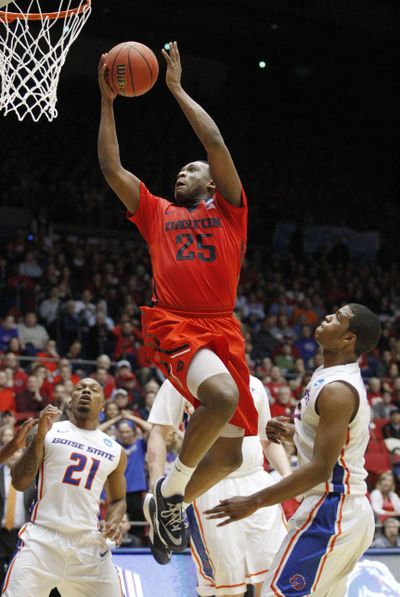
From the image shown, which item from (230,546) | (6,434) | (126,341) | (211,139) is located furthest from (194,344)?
(126,341)

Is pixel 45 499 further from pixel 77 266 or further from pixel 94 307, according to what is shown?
pixel 77 266

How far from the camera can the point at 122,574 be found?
6.99 metres

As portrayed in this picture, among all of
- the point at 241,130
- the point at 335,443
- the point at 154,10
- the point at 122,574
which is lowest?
the point at 122,574

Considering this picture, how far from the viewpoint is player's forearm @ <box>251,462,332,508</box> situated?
4.61m

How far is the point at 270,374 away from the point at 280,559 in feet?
28.9

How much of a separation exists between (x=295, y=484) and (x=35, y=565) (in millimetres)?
2149

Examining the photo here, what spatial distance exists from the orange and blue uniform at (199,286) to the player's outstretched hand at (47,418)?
50.4 inches

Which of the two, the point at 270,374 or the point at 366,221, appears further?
the point at 366,221

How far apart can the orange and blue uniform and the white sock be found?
0.38 metres

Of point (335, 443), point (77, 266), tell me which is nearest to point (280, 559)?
point (335, 443)

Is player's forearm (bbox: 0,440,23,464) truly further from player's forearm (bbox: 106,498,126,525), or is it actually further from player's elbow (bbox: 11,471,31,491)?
player's forearm (bbox: 106,498,126,525)

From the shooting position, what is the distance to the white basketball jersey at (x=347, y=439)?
190 inches

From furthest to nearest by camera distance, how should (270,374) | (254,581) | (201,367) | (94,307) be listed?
1. (94,307)
2. (270,374)
3. (254,581)
4. (201,367)

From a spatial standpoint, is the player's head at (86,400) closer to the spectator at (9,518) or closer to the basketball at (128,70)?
the spectator at (9,518)
